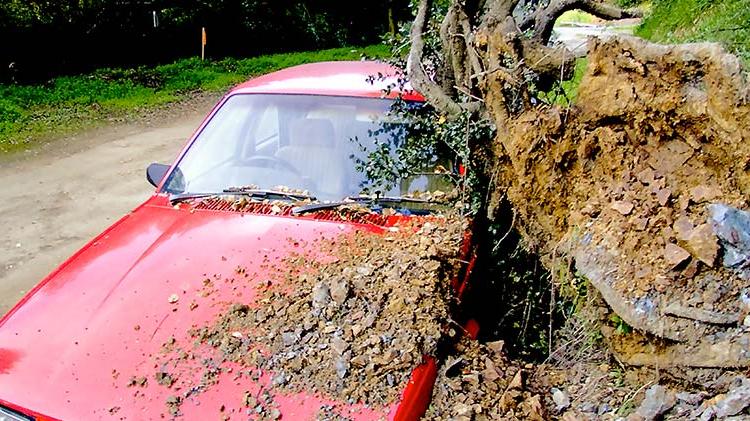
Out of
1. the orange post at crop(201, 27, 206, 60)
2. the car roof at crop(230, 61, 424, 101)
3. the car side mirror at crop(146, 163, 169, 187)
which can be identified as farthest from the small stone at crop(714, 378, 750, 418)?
the orange post at crop(201, 27, 206, 60)

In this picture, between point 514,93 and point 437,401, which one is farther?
point 514,93

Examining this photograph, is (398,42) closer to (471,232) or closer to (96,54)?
(471,232)

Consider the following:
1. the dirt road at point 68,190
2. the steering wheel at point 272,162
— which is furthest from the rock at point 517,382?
the dirt road at point 68,190

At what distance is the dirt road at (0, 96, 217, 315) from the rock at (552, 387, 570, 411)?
4309 millimetres

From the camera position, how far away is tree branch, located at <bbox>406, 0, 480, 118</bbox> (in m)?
3.41

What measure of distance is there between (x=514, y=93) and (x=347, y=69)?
5.04 feet

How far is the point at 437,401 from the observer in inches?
95.4

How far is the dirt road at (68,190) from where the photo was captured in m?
6.12

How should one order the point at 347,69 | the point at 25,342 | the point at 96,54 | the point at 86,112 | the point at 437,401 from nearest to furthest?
the point at 437,401 < the point at 25,342 < the point at 347,69 < the point at 86,112 < the point at 96,54

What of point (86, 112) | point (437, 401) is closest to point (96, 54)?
point (86, 112)

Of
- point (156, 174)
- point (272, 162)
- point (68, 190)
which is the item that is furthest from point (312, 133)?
point (68, 190)

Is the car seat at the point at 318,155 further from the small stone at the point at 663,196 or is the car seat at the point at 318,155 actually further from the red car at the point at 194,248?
the small stone at the point at 663,196

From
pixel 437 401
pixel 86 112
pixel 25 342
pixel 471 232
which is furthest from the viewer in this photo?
pixel 86 112

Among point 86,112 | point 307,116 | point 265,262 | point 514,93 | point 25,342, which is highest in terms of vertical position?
point 514,93
